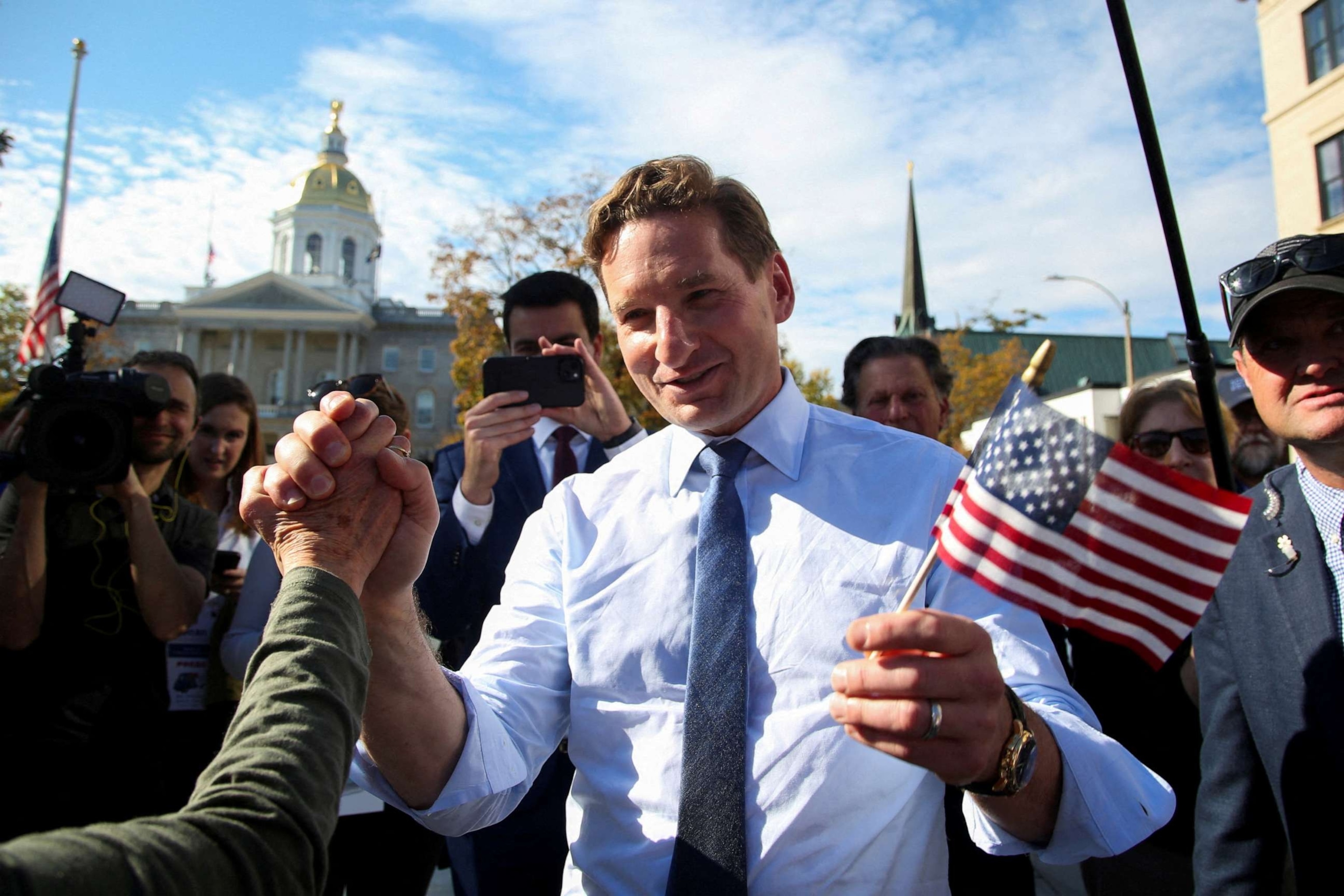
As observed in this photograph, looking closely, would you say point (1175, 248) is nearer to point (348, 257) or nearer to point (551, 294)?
point (551, 294)

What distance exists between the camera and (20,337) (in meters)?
26.7

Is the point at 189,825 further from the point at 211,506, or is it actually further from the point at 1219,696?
the point at 211,506

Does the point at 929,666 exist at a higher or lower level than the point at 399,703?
higher

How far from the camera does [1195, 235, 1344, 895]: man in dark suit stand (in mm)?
2158

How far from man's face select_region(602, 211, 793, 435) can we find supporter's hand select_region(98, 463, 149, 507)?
216 centimetres

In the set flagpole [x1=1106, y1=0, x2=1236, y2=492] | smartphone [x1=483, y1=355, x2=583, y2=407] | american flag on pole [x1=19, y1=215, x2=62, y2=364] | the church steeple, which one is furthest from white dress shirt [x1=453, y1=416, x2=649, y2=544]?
the church steeple

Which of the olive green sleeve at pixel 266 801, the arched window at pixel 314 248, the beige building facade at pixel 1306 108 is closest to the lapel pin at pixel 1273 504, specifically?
the olive green sleeve at pixel 266 801

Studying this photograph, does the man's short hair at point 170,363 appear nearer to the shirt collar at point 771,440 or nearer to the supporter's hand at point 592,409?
the supporter's hand at point 592,409

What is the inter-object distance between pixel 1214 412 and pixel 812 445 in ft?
3.29

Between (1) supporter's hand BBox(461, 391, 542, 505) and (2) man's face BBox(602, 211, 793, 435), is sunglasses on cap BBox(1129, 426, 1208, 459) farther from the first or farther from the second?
(1) supporter's hand BBox(461, 391, 542, 505)

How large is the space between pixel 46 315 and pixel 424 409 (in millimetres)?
53383

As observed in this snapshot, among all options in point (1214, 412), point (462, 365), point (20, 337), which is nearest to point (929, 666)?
point (1214, 412)

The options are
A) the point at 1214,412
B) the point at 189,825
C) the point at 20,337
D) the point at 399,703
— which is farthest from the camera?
the point at 20,337

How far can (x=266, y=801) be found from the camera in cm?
112
